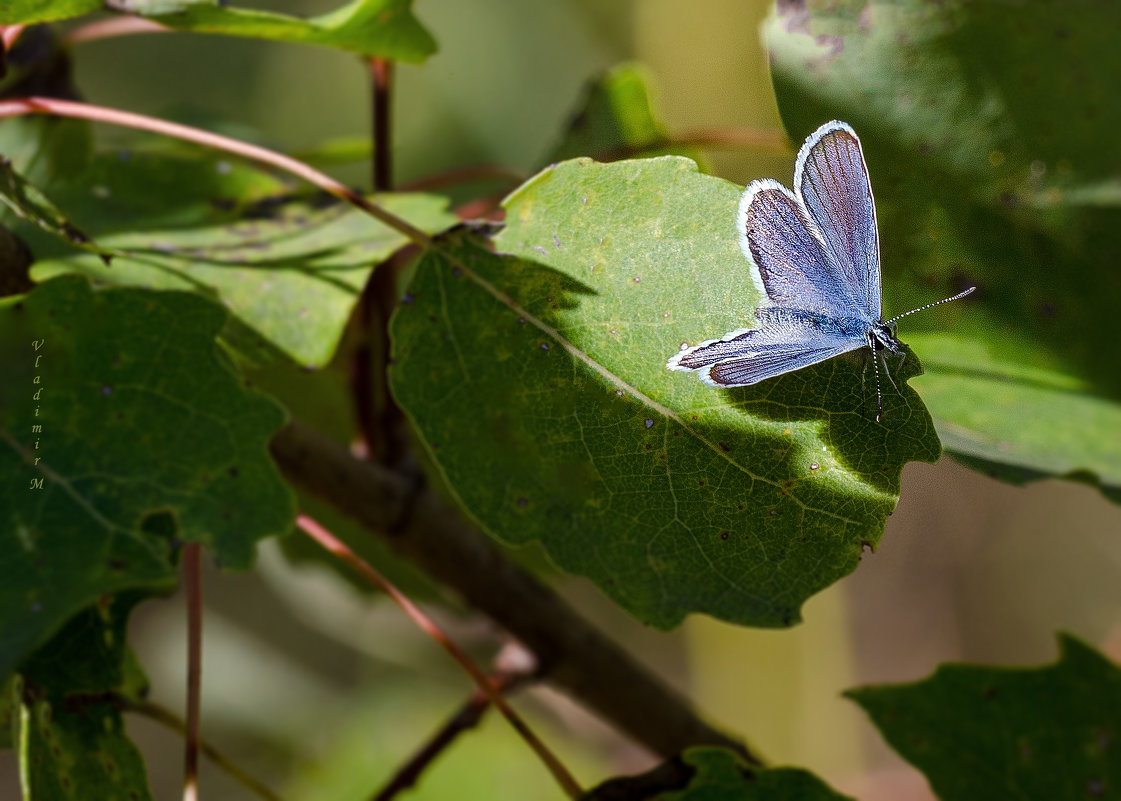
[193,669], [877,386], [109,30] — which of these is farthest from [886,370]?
[109,30]

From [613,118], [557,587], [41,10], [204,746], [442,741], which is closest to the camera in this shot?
[41,10]

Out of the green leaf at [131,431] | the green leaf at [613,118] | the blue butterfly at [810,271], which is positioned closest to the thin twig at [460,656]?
the green leaf at [131,431]

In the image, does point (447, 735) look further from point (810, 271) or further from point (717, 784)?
point (810, 271)

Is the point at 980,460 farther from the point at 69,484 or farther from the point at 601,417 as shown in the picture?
the point at 69,484

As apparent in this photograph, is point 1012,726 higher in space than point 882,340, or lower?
lower

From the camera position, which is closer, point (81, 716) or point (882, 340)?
point (882, 340)

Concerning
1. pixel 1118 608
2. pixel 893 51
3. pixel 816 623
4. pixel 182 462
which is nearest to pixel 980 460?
pixel 893 51
